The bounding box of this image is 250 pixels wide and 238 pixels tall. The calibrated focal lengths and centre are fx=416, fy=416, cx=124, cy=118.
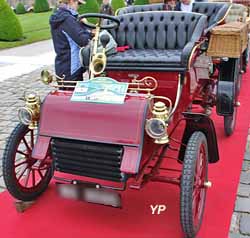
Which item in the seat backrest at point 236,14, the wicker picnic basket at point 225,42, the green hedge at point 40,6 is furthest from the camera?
the green hedge at point 40,6

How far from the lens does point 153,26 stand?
4.41m

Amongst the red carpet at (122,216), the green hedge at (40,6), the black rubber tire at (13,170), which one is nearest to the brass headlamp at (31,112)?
the black rubber tire at (13,170)

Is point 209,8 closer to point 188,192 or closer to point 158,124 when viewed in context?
point 158,124

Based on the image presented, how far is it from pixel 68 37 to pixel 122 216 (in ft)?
6.87

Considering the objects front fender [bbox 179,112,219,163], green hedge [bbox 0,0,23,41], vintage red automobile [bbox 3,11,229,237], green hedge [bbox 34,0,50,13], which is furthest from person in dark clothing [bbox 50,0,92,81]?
green hedge [bbox 34,0,50,13]

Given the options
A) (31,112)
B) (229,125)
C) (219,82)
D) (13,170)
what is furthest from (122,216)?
(229,125)

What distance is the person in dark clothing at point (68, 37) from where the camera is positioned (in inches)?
168

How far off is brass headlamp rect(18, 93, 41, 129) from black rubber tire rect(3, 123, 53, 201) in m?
0.20

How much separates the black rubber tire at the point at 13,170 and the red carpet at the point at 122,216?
0.12 meters

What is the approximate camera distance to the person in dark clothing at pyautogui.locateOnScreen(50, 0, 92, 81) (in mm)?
4258

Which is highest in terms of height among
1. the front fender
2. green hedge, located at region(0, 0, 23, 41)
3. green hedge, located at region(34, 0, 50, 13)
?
the front fender

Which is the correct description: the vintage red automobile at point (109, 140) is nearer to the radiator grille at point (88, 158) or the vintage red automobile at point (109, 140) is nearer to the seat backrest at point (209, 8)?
the radiator grille at point (88, 158)

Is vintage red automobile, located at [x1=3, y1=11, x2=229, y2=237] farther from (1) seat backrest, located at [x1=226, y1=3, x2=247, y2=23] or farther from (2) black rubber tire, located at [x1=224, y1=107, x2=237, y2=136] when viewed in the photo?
(1) seat backrest, located at [x1=226, y1=3, x2=247, y2=23]

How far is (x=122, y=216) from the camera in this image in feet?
10.2
